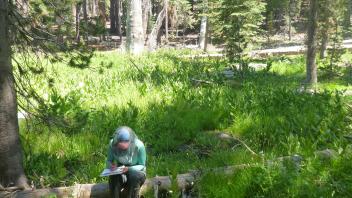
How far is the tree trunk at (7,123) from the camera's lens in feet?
17.3

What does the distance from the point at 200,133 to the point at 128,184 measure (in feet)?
9.75

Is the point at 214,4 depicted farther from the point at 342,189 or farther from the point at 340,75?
the point at 342,189

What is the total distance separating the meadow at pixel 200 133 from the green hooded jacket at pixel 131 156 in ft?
1.62

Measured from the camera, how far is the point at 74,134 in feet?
24.4

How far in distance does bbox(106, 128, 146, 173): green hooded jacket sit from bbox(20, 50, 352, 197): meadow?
0.50m

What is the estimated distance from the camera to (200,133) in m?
7.88

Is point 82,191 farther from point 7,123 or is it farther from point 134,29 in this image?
point 134,29

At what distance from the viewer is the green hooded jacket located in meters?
5.09

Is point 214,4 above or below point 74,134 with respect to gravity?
above

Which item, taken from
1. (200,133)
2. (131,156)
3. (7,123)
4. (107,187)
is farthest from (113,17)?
(131,156)

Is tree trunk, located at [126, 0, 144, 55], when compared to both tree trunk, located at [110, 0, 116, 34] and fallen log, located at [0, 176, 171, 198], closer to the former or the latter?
fallen log, located at [0, 176, 171, 198]

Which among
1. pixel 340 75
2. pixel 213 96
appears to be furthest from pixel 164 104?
pixel 340 75

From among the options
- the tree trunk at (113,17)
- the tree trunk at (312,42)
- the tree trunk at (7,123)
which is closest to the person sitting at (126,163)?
the tree trunk at (7,123)

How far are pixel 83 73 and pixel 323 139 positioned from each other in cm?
875
